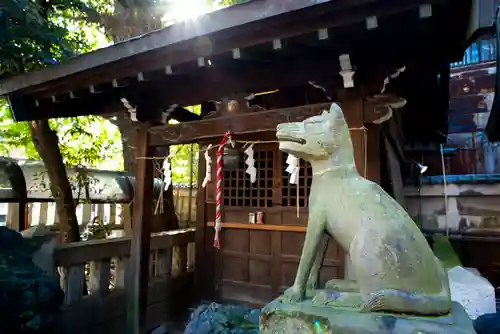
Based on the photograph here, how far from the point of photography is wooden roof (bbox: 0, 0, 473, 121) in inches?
127

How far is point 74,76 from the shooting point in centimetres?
481

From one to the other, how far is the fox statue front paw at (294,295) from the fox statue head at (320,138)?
3.30 ft

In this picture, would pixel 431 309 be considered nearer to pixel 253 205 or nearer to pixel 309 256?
pixel 309 256

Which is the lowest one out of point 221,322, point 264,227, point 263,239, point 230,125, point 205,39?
point 221,322

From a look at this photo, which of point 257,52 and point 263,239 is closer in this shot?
point 257,52

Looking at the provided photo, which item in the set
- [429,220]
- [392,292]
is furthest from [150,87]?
[429,220]

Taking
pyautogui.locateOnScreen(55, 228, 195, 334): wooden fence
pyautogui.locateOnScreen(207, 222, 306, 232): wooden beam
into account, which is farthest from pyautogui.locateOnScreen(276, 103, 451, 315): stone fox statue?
pyautogui.locateOnScreen(55, 228, 195, 334): wooden fence

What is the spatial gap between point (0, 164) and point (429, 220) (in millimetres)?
9190

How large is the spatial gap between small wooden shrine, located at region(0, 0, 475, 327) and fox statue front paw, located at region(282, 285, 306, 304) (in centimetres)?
177

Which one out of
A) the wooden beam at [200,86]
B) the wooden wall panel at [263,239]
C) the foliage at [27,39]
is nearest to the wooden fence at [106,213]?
the wooden wall panel at [263,239]

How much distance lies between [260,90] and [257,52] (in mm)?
872

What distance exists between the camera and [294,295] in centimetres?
277

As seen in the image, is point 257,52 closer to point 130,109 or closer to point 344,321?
point 130,109

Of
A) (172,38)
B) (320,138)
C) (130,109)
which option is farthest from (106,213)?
(320,138)
